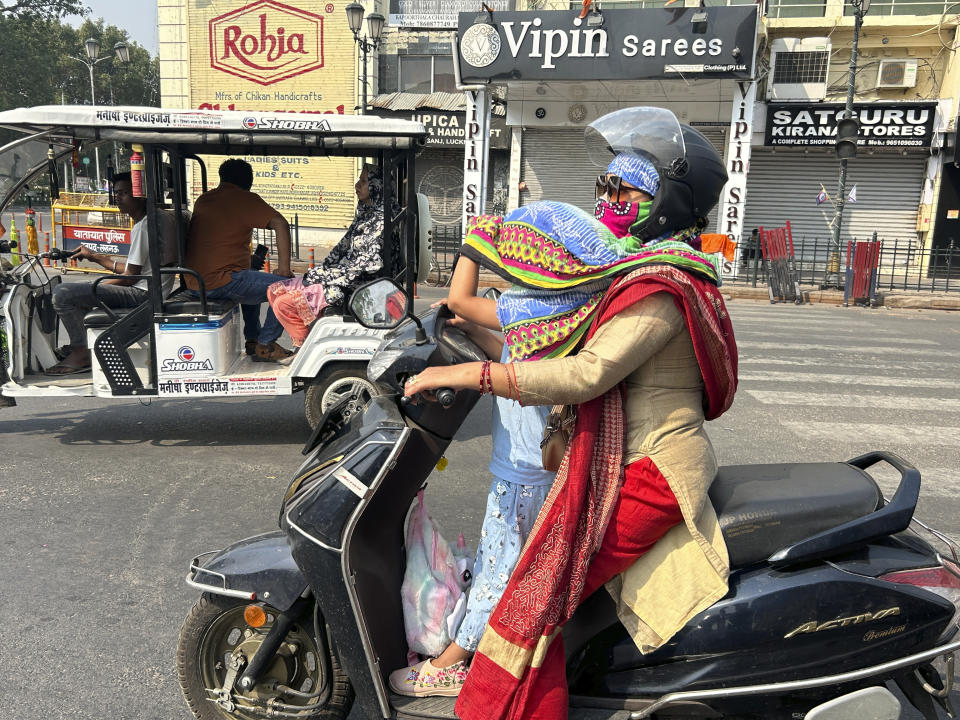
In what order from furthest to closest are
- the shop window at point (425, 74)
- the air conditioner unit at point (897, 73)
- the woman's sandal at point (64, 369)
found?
the shop window at point (425, 74), the air conditioner unit at point (897, 73), the woman's sandal at point (64, 369)

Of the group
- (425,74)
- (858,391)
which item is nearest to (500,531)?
(858,391)

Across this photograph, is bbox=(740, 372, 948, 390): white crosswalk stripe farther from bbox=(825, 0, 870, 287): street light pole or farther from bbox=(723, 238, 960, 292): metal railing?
bbox=(825, 0, 870, 287): street light pole

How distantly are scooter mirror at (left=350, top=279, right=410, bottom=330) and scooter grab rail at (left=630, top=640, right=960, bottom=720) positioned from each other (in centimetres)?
143

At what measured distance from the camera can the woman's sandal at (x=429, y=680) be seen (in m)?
2.23

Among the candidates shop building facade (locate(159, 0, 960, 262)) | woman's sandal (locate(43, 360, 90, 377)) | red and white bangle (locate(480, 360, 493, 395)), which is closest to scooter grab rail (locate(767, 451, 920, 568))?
red and white bangle (locate(480, 360, 493, 395))

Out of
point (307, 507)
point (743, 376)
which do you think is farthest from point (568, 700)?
point (743, 376)

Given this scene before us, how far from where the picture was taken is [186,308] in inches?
221

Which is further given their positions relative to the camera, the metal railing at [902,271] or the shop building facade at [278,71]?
the shop building facade at [278,71]

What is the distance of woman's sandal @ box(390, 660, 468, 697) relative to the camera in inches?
87.8

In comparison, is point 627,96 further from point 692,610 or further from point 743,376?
point 692,610

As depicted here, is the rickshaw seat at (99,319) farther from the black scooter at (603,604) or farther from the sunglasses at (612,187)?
the sunglasses at (612,187)

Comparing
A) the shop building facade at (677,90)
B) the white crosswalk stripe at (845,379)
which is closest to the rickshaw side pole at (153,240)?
the white crosswalk stripe at (845,379)

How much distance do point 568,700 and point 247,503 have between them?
2.80 metres

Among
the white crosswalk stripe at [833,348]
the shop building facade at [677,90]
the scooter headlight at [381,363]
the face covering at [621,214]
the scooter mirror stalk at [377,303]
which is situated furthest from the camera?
the shop building facade at [677,90]
